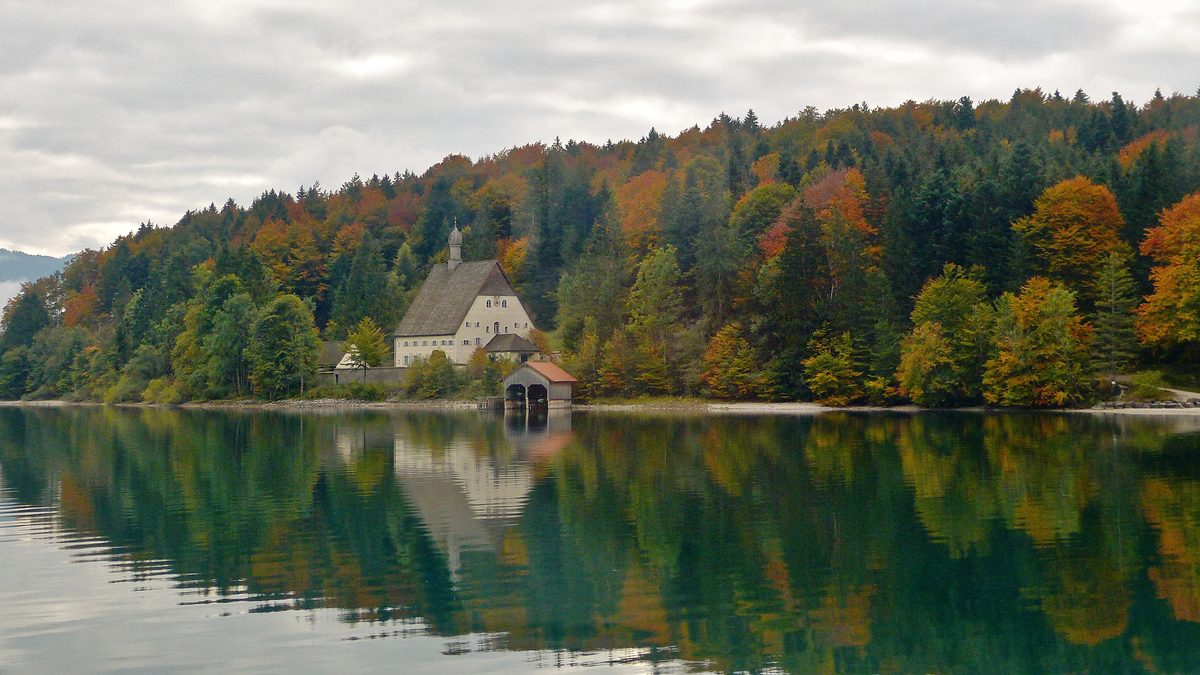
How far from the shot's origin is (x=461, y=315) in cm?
9138

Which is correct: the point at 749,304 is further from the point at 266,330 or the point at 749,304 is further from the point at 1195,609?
the point at 1195,609

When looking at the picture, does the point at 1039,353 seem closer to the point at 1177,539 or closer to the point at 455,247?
the point at 1177,539

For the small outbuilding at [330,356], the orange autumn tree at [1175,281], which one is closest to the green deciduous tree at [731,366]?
the orange autumn tree at [1175,281]

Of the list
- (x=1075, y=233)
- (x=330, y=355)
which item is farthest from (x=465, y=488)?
(x=330, y=355)

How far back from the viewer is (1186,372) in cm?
5975

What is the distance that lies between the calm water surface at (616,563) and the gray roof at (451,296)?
5773 cm

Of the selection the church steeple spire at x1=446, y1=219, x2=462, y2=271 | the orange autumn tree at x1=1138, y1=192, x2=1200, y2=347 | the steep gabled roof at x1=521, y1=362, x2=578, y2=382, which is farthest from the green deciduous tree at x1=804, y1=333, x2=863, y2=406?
the church steeple spire at x1=446, y1=219, x2=462, y2=271

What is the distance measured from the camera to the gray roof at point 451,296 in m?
92.2

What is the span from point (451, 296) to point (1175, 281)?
5973cm

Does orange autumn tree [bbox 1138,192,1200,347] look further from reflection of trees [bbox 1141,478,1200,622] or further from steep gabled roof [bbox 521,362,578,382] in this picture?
steep gabled roof [bbox 521,362,578,382]

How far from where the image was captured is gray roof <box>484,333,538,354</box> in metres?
88.2

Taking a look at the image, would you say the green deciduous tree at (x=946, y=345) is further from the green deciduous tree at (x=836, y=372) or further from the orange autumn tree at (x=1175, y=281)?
the orange autumn tree at (x=1175, y=281)

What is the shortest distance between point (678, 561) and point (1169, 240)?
53.6m

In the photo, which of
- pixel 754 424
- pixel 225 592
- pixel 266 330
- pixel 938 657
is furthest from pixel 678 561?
pixel 266 330
